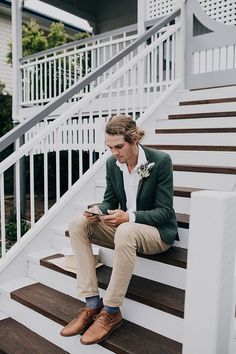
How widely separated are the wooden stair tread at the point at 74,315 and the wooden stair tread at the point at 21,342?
0.15 metres

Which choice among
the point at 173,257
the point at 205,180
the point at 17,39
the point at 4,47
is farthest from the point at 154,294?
the point at 4,47

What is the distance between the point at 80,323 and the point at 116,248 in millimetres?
461

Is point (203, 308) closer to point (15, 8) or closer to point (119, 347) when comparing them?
point (119, 347)

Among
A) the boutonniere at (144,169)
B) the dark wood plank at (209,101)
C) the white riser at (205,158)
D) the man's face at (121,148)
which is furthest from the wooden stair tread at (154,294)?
the dark wood plank at (209,101)

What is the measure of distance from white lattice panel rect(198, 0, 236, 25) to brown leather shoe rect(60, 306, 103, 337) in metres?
3.38

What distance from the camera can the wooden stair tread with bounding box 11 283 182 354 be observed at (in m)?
1.72

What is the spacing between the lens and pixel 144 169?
202 cm

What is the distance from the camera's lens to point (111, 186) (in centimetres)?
224

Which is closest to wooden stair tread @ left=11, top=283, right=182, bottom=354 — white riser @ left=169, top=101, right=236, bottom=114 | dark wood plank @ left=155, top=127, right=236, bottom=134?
dark wood plank @ left=155, top=127, right=236, bottom=134

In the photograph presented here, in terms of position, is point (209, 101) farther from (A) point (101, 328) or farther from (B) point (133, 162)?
(A) point (101, 328)

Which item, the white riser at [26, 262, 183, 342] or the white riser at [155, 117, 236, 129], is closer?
the white riser at [26, 262, 183, 342]

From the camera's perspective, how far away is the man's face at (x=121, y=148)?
2008 mm

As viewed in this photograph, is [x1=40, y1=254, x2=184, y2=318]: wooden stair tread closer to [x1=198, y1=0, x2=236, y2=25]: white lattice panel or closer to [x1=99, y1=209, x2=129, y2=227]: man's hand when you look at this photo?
[x1=99, y1=209, x2=129, y2=227]: man's hand

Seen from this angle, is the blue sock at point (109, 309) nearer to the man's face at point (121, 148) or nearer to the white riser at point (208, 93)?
the man's face at point (121, 148)
